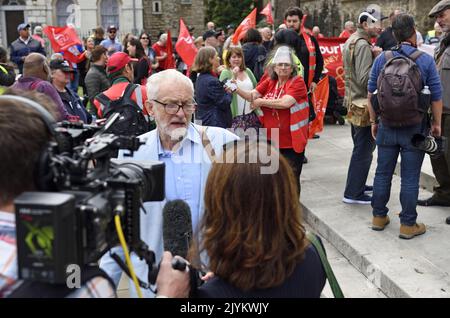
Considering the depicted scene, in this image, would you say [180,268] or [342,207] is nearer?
[180,268]

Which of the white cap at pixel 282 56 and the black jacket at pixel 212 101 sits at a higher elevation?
the white cap at pixel 282 56

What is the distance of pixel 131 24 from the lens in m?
34.7

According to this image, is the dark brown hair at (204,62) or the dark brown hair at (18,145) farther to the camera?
the dark brown hair at (204,62)

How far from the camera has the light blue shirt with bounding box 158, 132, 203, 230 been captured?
2.94 metres

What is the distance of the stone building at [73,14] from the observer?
33.5 meters

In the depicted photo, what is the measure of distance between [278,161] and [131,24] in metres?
34.2

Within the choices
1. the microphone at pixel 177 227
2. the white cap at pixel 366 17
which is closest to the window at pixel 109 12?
the white cap at pixel 366 17

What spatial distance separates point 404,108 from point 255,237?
3.15 metres

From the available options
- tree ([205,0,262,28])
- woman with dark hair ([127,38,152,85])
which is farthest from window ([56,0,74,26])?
woman with dark hair ([127,38,152,85])

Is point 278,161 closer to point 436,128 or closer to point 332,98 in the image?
point 436,128

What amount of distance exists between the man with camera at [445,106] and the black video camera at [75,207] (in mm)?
4252

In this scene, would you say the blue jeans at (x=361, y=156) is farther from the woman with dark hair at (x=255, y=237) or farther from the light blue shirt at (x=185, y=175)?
the woman with dark hair at (x=255, y=237)

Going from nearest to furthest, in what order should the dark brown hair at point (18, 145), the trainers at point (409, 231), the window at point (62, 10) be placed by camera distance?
the dark brown hair at point (18, 145), the trainers at point (409, 231), the window at point (62, 10)
